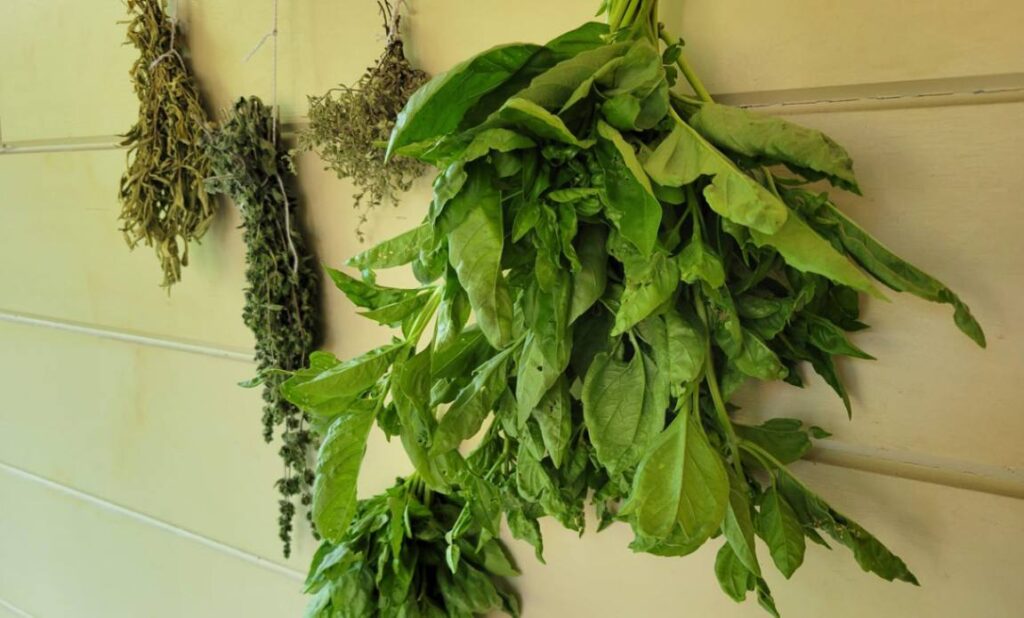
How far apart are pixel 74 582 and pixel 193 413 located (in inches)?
17.6

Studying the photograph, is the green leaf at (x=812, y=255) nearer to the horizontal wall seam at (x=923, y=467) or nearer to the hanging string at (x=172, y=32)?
the horizontal wall seam at (x=923, y=467)

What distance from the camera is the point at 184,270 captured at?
2.62 feet

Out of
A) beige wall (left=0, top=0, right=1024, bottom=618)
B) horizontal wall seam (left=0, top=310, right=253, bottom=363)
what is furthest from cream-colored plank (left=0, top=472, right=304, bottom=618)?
horizontal wall seam (left=0, top=310, right=253, bottom=363)

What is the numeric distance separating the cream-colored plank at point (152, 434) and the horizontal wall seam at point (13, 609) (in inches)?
10.4

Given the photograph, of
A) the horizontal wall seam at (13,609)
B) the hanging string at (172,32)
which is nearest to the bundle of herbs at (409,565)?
the hanging string at (172,32)

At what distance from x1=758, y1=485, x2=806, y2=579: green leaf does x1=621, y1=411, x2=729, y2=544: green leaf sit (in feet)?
A: 0.27

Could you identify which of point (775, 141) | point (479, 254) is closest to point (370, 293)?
point (479, 254)

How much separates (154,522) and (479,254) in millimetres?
798

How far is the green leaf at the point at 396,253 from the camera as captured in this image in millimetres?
419

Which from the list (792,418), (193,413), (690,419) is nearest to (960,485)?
(792,418)

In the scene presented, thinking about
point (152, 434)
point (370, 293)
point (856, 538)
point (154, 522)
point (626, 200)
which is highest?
point (626, 200)

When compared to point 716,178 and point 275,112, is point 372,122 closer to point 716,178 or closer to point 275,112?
point 275,112

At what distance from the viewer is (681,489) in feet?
1.14

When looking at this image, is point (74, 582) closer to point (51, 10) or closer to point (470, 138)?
point (51, 10)
